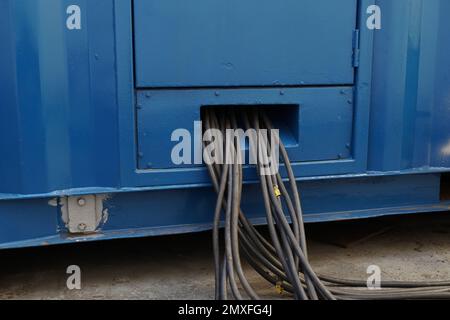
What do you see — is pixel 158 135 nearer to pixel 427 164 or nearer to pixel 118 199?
pixel 118 199

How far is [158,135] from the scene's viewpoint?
2.18 metres

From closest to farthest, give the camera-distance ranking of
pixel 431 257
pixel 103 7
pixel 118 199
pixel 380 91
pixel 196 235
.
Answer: pixel 103 7 → pixel 118 199 → pixel 380 91 → pixel 431 257 → pixel 196 235

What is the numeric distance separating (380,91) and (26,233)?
1587 millimetres

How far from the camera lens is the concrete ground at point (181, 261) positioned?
231 cm

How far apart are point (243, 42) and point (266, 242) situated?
0.80m

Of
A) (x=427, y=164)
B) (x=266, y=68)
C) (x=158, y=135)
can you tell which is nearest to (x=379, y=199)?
(x=427, y=164)

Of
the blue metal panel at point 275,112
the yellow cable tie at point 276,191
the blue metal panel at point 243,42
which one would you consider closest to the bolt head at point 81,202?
the blue metal panel at point 275,112

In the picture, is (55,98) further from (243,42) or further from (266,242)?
(266,242)

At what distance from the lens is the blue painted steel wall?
6.66 feet

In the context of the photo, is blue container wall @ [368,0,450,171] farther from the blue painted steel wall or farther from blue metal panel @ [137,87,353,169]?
blue metal panel @ [137,87,353,169]

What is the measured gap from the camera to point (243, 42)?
2.21m

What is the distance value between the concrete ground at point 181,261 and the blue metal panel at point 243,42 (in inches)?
33.7

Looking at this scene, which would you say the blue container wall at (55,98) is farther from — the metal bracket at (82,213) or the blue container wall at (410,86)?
the blue container wall at (410,86)

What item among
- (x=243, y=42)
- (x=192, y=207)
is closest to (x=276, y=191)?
(x=192, y=207)
